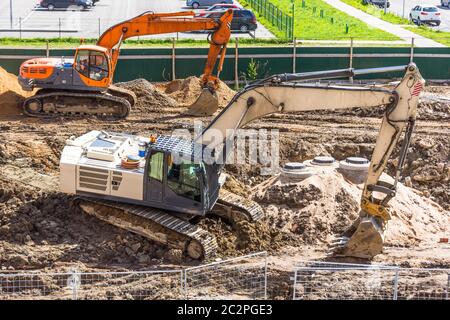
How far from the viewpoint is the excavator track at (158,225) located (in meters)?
20.5

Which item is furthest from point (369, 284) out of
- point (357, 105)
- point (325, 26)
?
point (325, 26)

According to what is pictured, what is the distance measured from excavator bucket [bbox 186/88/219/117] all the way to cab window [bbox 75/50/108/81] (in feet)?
10.3

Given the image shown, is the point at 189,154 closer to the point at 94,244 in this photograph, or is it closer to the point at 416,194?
the point at 94,244

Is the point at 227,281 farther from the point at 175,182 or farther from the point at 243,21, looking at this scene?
the point at 243,21

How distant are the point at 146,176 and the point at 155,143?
738 millimetres

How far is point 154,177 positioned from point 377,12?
3818 cm

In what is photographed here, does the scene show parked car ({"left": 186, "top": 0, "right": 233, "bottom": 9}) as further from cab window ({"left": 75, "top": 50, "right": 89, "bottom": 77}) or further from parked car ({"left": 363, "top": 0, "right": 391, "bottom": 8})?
cab window ({"left": 75, "top": 50, "right": 89, "bottom": 77})

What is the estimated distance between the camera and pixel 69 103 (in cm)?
3016

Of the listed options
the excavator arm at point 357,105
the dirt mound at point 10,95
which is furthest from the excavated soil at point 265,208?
the dirt mound at point 10,95

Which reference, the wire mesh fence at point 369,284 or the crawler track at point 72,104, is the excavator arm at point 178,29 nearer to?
the crawler track at point 72,104

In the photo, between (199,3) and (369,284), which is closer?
(369,284)

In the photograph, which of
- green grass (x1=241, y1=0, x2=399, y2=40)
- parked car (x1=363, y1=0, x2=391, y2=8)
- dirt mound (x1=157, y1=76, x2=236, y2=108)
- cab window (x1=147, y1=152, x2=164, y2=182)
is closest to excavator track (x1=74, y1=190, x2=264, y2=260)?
cab window (x1=147, y1=152, x2=164, y2=182)

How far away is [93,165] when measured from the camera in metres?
21.2
